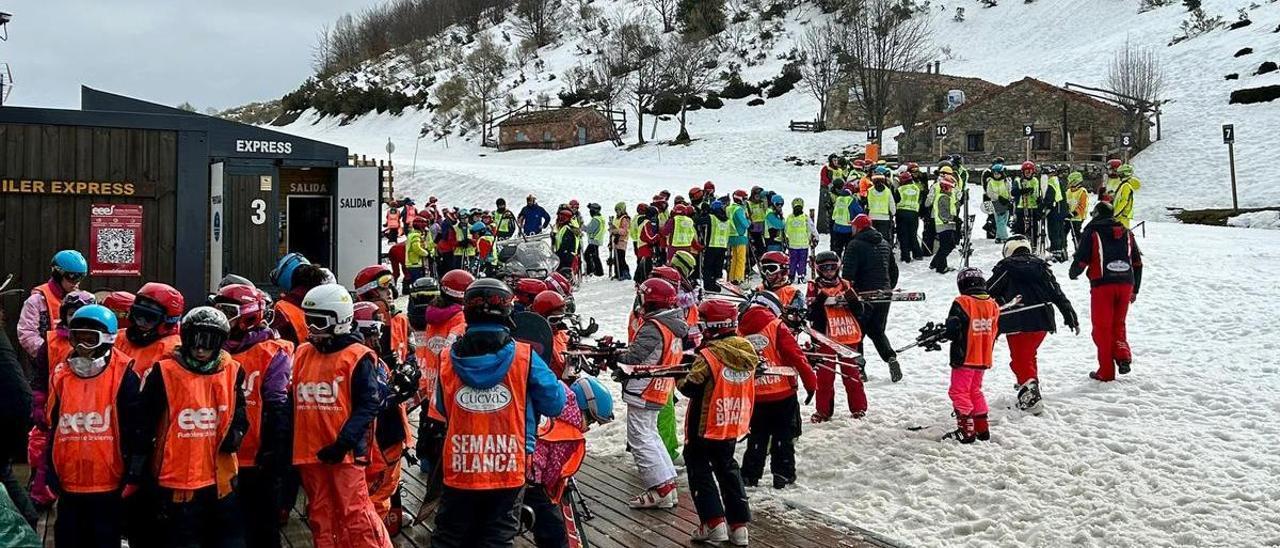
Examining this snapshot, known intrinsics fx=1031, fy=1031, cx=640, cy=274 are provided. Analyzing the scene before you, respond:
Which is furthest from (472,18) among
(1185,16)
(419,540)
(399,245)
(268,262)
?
(419,540)

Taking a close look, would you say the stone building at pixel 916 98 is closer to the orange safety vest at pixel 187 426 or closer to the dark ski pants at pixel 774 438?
the dark ski pants at pixel 774 438

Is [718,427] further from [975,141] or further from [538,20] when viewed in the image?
[538,20]

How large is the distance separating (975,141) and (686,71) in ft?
73.3

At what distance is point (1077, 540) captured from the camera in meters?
6.66

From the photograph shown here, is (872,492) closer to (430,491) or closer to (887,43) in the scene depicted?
(430,491)

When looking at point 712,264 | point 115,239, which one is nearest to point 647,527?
point 115,239

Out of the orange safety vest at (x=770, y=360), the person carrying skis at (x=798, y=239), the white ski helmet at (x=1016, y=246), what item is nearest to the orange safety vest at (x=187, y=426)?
the orange safety vest at (x=770, y=360)

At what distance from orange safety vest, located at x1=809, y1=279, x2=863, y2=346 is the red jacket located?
6.86ft

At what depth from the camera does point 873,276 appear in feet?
35.2

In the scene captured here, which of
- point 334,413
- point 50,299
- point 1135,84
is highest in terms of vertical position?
point 1135,84

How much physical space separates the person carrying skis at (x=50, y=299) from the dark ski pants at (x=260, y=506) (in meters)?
2.51

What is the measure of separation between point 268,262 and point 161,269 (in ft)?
12.2

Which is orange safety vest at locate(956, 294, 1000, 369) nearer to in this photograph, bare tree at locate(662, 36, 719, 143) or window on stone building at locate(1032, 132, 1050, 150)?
window on stone building at locate(1032, 132, 1050, 150)

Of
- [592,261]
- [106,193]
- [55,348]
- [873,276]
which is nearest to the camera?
[55,348]
